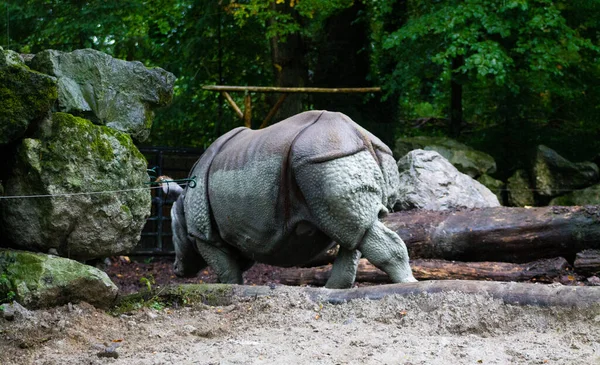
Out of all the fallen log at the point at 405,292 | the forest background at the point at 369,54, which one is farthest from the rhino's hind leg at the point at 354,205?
the forest background at the point at 369,54

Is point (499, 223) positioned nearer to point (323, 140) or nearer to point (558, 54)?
point (323, 140)

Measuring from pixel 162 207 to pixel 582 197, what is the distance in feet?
21.1

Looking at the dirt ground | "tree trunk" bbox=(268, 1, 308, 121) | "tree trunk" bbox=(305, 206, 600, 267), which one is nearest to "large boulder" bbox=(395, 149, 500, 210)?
"tree trunk" bbox=(305, 206, 600, 267)

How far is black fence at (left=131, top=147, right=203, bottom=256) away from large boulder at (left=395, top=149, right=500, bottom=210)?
342 cm

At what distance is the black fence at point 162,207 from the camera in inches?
456

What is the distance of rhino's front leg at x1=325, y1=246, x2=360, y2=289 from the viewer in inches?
242

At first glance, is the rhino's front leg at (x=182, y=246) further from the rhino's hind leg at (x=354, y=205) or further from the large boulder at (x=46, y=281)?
the large boulder at (x=46, y=281)

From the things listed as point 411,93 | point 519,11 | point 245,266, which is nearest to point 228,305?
point 245,266

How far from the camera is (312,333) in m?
4.52

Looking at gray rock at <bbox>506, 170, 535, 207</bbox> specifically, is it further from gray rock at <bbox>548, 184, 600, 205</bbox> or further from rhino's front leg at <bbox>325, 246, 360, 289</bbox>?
rhino's front leg at <bbox>325, 246, 360, 289</bbox>

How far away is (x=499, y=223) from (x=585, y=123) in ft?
23.7

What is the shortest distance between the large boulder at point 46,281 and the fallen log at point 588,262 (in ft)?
14.8

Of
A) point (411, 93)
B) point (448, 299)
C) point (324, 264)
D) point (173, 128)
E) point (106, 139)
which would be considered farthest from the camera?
point (411, 93)

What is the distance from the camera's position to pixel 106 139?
527 cm
